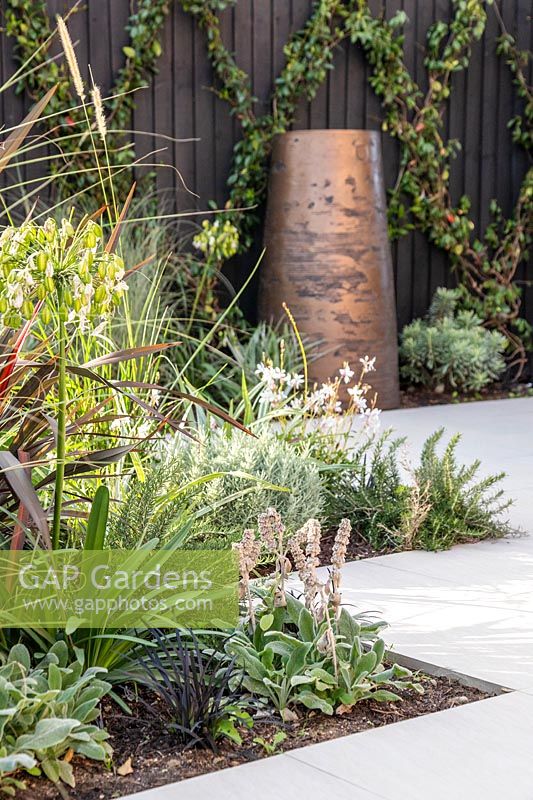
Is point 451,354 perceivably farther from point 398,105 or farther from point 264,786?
point 264,786

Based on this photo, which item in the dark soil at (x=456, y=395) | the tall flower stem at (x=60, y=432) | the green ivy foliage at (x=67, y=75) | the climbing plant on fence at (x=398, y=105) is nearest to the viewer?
the tall flower stem at (x=60, y=432)

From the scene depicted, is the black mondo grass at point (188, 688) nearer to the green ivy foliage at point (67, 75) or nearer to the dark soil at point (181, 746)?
the dark soil at point (181, 746)

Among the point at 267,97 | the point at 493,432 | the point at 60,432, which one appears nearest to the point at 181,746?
the point at 60,432

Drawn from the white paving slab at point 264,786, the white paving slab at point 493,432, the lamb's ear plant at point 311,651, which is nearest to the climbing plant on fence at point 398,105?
the white paving slab at point 493,432

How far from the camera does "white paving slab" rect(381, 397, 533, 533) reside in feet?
14.2

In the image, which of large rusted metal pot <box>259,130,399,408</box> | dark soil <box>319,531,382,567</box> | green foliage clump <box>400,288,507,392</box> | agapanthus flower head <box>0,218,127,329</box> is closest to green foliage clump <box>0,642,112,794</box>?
agapanthus flower head <box>0,218,127,329</box>

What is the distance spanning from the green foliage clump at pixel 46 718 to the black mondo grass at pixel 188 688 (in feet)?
0.39

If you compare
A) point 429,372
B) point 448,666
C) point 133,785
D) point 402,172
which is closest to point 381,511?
point 448,666

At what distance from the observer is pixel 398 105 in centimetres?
723

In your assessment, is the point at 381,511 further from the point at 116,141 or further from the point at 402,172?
the point at 402,172

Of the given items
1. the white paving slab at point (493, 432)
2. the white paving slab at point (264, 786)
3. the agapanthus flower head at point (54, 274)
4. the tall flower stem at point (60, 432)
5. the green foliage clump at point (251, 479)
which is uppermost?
the agapanthus flower head at point (54, 274)

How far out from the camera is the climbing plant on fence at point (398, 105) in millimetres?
6246

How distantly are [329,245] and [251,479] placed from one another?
3.33m

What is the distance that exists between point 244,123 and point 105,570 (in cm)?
472
